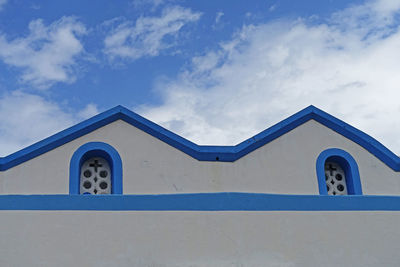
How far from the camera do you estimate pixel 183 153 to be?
32.0ft

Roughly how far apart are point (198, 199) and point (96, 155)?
2845 millimetres

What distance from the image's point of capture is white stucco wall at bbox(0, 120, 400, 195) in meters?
9.19

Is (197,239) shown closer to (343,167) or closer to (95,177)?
(95,177)

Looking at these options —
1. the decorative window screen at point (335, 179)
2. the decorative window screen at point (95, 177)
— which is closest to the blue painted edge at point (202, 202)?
the decorative window screen at point (335, 179)

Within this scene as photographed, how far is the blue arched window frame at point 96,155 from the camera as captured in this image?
9.18m

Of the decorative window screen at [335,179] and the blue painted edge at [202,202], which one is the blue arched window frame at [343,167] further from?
the blue painted edge at [202,202]

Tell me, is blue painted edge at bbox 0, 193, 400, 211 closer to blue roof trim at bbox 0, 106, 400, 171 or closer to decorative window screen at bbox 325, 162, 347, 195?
decorative window screen at bbox 325, 162, 347, 195

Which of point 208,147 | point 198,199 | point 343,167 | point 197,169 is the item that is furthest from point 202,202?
point 343,167

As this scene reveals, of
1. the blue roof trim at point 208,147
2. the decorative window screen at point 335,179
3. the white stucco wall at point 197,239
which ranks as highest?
the blue roof trim at point 208,147

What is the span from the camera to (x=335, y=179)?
398 inches

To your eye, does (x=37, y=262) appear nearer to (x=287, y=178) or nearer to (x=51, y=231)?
(x=51, y=231)

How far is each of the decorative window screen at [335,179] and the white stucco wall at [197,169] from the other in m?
0.31

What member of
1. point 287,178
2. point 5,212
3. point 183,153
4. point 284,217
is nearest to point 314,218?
point 284,217

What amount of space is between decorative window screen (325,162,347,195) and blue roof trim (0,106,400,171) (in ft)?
1.86
